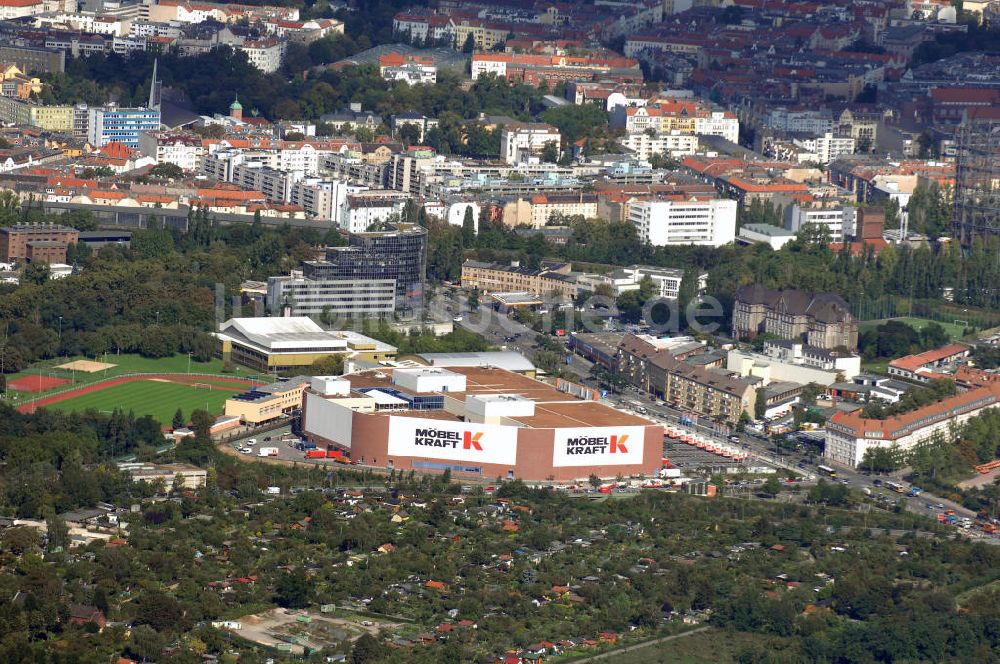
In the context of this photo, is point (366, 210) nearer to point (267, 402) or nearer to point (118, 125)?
point (118, 125)

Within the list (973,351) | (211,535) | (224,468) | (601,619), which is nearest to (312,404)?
(224,468)

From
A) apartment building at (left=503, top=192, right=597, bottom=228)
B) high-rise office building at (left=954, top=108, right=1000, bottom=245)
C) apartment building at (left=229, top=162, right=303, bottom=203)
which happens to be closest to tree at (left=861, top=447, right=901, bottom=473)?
high-rise office building at (left=954, top=108, right=1000, bottom=245)

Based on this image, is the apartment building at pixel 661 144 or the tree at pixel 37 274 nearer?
the tree at pixel 37 274

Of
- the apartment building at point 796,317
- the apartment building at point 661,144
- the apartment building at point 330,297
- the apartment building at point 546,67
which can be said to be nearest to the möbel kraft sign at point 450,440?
the apartment building at point 330,297

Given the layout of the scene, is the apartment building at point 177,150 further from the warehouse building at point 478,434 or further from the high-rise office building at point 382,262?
the warehouse building at point 478,434

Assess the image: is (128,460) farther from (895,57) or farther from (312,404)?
(895,57)

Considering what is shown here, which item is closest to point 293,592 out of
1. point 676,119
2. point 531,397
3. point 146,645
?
point 146,645
